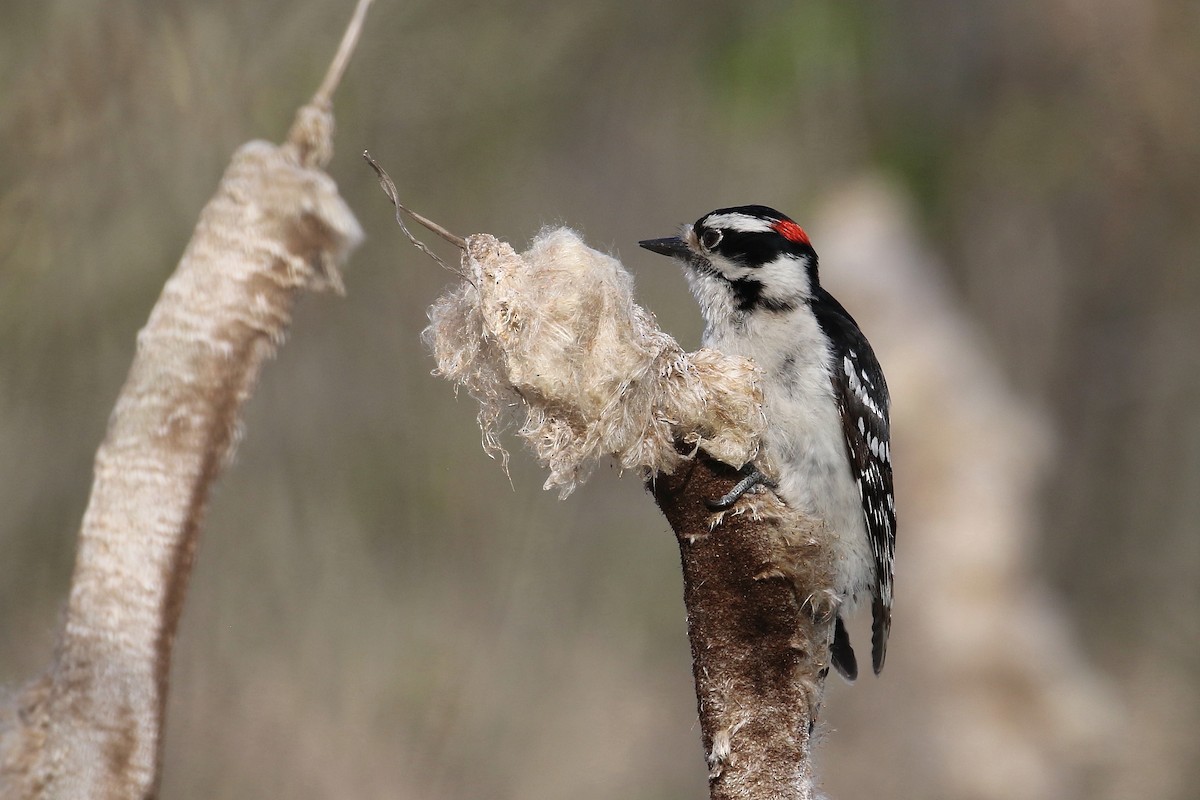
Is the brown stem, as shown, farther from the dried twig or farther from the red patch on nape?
the red patch on nape

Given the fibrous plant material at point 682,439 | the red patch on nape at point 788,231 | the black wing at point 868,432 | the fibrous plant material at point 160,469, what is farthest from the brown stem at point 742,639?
the red patch on nape at point 788,231

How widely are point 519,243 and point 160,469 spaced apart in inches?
189

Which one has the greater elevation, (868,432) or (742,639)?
(868,432)

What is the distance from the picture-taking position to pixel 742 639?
87.0 inches

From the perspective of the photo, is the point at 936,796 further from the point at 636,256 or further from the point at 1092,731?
the point at 636,256

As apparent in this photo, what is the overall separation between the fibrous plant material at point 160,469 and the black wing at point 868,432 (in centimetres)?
176

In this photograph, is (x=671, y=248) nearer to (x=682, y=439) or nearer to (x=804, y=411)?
(x=804, y=411)

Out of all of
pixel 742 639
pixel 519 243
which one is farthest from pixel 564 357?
pixel 519 243

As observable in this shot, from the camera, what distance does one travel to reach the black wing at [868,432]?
3.33 metres

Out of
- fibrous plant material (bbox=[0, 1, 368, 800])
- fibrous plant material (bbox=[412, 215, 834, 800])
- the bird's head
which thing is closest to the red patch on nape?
the bird's head

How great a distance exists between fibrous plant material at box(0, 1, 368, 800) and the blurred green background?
365 mm

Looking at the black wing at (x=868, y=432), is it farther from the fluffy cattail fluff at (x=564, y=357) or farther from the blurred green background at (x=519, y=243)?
the fluffy cattail fluff at (x=564, y=357)

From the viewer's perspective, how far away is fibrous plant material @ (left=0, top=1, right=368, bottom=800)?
1.84 m

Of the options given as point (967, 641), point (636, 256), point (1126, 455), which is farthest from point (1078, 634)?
point (636, 256)
